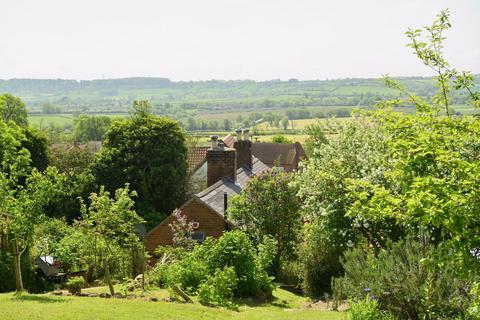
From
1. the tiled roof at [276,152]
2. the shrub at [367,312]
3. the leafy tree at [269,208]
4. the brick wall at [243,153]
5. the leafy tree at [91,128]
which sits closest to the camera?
the shrub at [367,312]

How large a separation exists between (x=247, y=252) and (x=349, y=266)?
611 cm

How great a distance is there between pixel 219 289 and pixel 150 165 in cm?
2702

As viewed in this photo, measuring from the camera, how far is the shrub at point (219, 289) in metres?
18.9

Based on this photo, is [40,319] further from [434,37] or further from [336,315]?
[434,37]

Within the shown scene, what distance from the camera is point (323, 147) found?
938 inches

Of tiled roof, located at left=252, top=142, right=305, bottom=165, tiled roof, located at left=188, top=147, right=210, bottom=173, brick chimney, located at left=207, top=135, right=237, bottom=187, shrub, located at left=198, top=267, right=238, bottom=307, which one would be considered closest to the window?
brick chimney, located at left=207, top=135, right=237, bottom=187

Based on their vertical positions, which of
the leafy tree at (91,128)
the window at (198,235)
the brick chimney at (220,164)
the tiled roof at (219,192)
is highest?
the brick chimney at (220,164)

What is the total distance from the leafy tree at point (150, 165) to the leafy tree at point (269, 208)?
55.4ft

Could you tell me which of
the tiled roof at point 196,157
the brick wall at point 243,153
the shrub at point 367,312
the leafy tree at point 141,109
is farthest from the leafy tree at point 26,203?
the tiled roof at point 196,157

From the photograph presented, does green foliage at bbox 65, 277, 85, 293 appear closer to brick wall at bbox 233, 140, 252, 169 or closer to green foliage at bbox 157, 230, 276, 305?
green foliage at bbox 157, 230, 276, 305

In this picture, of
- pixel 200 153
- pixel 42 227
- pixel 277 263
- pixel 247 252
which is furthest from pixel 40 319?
pixel 200 153

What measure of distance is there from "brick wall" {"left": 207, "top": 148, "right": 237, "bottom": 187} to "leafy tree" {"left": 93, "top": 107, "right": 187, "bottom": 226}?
34.3 ft

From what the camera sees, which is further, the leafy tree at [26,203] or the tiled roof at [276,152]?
the tiled roof at [276,152]

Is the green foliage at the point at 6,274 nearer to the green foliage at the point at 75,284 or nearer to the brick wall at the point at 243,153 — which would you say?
the green foliage at the point at 75,284
